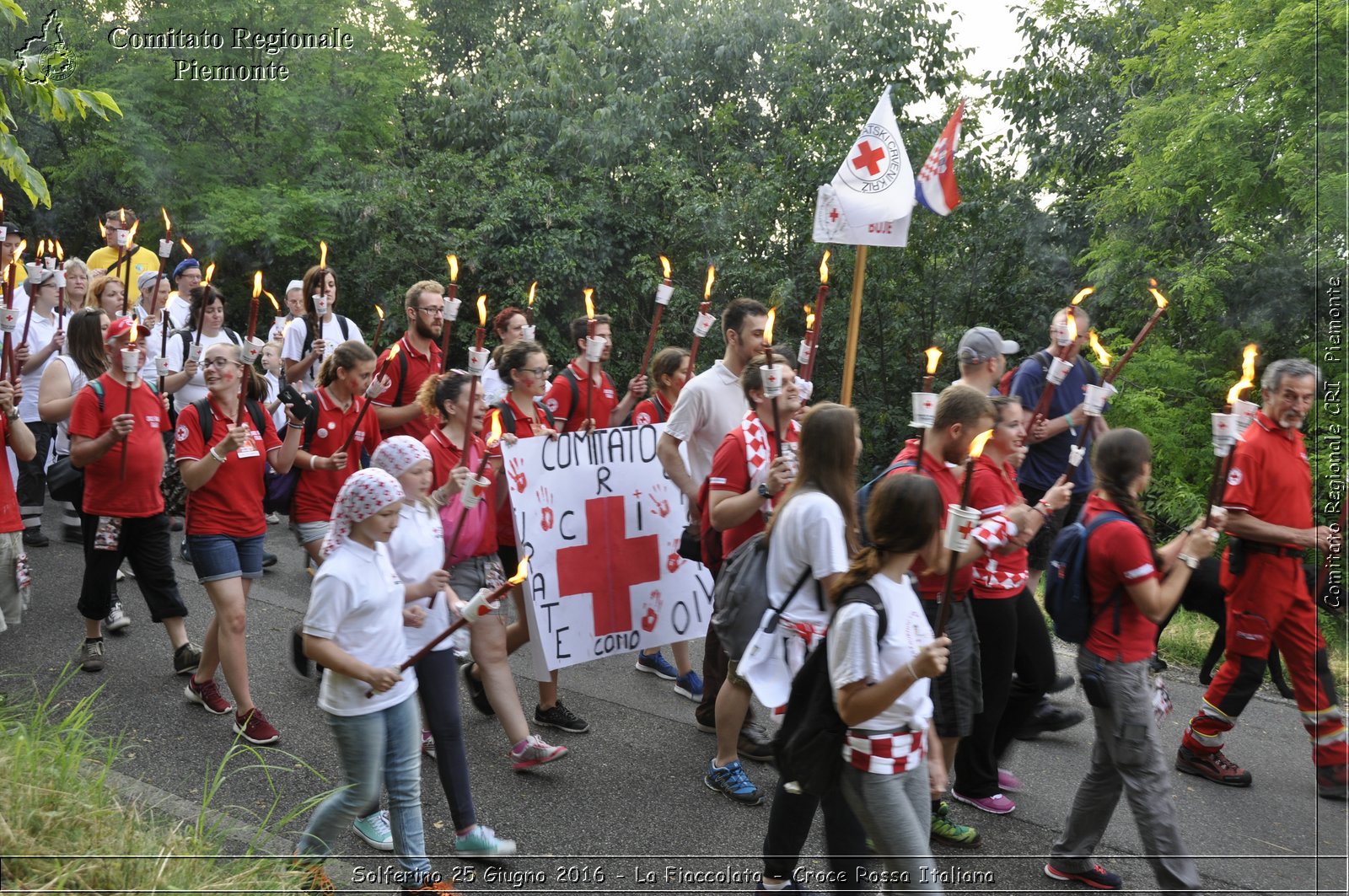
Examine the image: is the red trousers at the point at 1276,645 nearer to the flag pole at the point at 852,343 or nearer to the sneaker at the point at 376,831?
the flag pole at the point at 852,343

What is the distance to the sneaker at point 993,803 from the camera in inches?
192

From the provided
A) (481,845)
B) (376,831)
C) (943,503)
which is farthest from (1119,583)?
(376,831)

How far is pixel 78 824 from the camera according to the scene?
12.5 ft

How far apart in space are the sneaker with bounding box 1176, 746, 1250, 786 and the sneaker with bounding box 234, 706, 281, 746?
416 centimetres

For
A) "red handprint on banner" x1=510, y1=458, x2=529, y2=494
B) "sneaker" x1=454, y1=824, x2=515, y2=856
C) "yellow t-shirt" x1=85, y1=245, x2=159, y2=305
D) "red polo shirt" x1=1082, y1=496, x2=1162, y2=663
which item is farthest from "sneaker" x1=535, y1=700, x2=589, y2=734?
"yellow t-shirt" x1=85, y1=245, x2=159, y2=305

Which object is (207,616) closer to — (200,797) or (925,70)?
(200,797)

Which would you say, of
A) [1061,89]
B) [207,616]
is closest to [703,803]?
[207,616]

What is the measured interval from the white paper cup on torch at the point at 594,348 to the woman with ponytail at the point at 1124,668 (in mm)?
2550

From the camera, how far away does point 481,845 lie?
14.0ft

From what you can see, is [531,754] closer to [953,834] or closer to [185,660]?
[953,834]

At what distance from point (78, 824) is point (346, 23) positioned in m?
13.1

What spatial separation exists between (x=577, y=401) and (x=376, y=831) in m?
2.85

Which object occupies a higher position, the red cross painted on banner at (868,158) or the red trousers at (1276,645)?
the red cross painted on banner at (868,158)

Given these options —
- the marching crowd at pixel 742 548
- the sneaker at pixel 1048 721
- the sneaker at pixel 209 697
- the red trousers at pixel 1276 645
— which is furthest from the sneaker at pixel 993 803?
the sneaker at pixel 209 697
